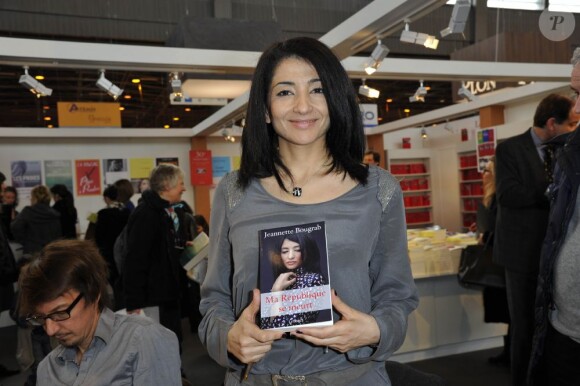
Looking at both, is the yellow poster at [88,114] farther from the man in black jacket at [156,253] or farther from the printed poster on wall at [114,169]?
the man in black jacket at [156,253]

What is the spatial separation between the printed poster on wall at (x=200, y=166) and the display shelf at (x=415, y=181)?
4291 millimetres

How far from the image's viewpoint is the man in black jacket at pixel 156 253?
398 cm

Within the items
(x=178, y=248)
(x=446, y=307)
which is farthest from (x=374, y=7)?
(x=446, y=307)

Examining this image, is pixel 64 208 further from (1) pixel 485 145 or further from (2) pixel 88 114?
(1) pixel 485 145

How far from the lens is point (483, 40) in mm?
6590

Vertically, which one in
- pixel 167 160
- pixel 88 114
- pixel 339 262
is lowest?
pixel 339 262

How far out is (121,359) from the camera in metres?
1.76

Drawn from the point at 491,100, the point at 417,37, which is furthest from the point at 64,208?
the point at 491,100

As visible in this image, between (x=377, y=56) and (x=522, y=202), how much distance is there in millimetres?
1925

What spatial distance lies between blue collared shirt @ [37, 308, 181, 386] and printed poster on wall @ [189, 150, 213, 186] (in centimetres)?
869

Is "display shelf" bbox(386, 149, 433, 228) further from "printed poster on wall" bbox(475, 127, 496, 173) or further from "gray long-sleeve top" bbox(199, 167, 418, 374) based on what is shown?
"gray long-sleeve top" bbox(199, 167, 418, 374)

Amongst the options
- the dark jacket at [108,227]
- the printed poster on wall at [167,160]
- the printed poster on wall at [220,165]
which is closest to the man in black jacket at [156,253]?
Result: the dark jacket at [108,227]

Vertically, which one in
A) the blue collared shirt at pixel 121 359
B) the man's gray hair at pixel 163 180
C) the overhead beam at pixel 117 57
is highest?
the overhead beam at pixel 117 57

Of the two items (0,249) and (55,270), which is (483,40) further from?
(55,270)
